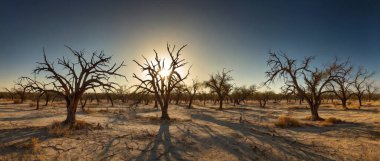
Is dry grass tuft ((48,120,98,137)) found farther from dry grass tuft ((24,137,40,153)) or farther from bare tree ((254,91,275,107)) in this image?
bare tree ((254,91,275,107))

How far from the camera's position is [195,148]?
10172 mm

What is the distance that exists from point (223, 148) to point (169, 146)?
7.65 feet

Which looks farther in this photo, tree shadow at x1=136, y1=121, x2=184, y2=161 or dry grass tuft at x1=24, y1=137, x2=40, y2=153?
tree shadow at x1=136, y1=121, x2=184, y2=161

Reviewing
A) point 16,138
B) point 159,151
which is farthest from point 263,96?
point 16,138

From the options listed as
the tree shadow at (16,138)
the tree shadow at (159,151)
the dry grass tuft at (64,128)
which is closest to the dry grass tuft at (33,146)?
A: the tree shadow at (16,138)

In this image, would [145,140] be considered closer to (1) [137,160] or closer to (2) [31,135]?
(1) [137,160]

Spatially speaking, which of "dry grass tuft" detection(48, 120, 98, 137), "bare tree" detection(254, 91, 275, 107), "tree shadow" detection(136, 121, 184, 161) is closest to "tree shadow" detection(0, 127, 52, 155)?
"dry grass tuft" detection(48, 120, 98, 137)

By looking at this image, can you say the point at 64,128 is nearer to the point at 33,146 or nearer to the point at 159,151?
the point at 33,146

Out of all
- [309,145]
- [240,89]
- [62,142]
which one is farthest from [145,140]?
[240,89]

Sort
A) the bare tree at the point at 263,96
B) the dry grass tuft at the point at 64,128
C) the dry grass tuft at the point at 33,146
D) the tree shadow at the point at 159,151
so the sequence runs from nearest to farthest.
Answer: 1. the dry grass tuft at the point at 33,146
2. the tree shadow at the point at 159,151
3. the dry grass tuft at the point at 64,128
4. the bare tree at the point at 263,96

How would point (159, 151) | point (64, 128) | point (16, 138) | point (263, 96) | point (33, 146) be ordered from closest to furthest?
1. point (33, 146)
2. point (159, 151)
3. point (16, 138)
4. point (64, 128)
5. point (263, 96)

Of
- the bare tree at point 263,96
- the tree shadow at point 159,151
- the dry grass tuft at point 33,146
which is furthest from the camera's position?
the bare tree at point 263,96

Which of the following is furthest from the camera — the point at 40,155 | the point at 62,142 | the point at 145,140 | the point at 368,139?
the point at 368,139

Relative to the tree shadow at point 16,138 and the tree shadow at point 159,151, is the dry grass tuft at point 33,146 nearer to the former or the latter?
the tree shadow at point 16,138
